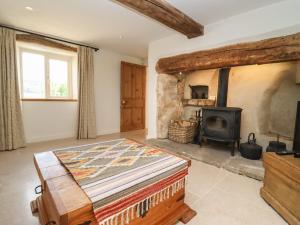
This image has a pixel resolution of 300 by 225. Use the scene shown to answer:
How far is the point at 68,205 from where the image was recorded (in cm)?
79

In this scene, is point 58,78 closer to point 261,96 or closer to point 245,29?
point 245,29

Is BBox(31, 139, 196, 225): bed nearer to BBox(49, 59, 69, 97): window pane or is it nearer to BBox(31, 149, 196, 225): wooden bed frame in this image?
BBox(31, 149, 196, 225): wooden bed frame

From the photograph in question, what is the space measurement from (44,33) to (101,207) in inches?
149

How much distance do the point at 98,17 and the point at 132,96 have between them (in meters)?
2.65

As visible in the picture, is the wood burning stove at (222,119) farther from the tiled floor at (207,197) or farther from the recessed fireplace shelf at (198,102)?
the tiled floor at (207,197)

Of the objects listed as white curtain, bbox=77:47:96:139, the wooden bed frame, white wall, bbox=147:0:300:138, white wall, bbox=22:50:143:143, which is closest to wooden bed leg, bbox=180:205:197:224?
the wooden bed frame

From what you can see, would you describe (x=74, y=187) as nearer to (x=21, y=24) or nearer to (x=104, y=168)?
(x=104, y=168)

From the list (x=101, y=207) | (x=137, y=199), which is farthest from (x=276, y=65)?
(x=101, y=207)

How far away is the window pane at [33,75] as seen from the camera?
3430 millimetres

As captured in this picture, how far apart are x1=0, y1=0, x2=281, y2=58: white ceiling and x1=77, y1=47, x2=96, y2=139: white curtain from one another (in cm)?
40

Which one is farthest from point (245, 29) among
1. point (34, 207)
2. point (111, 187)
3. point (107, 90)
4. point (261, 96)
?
point (107, 90)

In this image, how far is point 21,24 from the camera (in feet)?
9.68

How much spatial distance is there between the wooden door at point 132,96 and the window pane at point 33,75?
1942 mm

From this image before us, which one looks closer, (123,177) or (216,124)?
(123,177)
